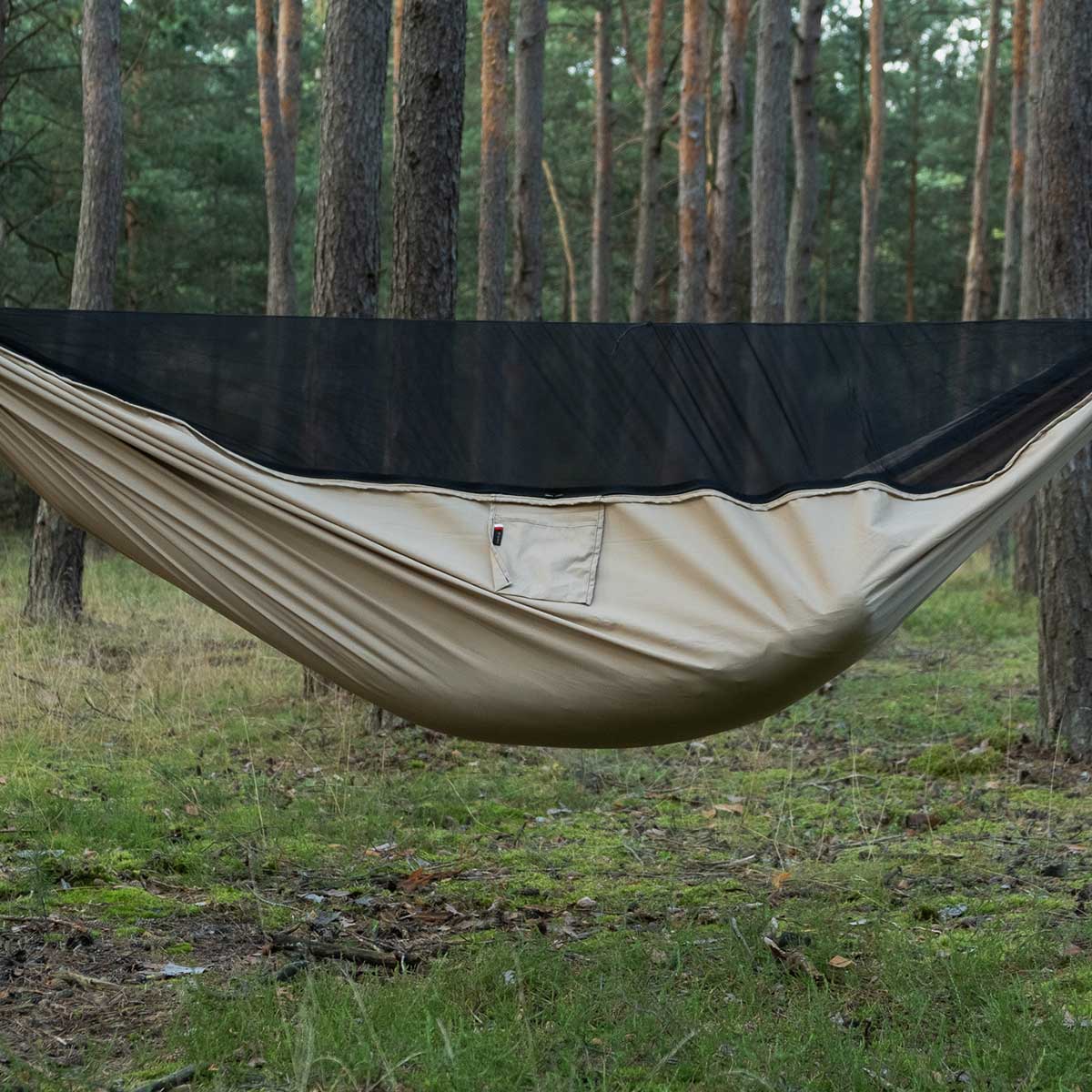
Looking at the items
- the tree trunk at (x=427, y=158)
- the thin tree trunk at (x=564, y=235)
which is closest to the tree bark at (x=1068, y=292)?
the tree trunk at (x=427, y=158)

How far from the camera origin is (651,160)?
12.7 metres

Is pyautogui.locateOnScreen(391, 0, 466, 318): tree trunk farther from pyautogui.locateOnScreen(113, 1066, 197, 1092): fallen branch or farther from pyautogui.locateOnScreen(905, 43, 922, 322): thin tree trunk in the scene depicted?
pyautogui.locateOnScreen(905, 43, 922, 322): thin tree trunk

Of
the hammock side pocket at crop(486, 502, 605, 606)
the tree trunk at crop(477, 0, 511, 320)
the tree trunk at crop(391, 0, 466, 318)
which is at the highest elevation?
the tree trunk at crop(477, 0, 511, 320)

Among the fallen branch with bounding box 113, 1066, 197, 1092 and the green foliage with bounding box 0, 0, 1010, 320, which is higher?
the green foliage with bounding box 0, 0, 1010, 320

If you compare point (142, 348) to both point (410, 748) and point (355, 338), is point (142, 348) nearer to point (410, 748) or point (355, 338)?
point (355, 338)

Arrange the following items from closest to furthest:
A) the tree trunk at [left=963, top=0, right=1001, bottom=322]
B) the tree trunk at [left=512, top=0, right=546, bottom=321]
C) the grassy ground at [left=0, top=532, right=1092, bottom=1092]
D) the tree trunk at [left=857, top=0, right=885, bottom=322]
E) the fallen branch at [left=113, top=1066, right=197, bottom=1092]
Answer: the fallen branch at [left=113, top=1066, right=197, bottom=1092]
the grassy ground at [left=0, top=532, right=1092, bottom=1092]
the tree trunk at [left=512, top=0, right=546, bottom=321]
the tree trunk at [left=963, top=0, right=1001, bottom=322]
the tree trunk at [left=857, top=0, right=885, bottom=322]

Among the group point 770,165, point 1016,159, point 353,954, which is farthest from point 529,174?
point 353,954

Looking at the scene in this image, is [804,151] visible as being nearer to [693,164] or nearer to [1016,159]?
[693,164]

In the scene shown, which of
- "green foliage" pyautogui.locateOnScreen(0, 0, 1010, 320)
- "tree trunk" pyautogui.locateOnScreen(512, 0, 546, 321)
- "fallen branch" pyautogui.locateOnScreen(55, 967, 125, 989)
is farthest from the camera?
"green foliage" pyautogui.locateOnScreen(0, 0, 1010, 320)

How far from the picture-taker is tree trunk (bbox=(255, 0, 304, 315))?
1086 cm

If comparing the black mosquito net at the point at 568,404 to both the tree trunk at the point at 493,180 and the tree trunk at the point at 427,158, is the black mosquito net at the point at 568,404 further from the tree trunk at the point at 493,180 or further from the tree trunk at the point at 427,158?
the tree trunk at the point at 493,180

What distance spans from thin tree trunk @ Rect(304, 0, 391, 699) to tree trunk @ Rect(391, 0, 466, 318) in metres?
0.42

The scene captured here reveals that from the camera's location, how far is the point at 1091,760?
14.5 feet

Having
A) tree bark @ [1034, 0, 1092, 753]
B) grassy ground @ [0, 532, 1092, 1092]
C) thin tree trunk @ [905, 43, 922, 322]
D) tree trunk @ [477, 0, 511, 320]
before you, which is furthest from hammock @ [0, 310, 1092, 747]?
thin tree trunk @ [905, 43, 922, 322]
